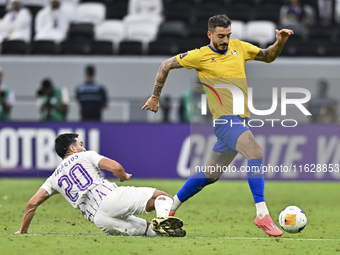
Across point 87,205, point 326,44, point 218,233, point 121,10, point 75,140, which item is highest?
point 121,10

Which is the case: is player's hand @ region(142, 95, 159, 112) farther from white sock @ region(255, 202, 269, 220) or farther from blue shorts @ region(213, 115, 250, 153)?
white sock @ region(255, 202, 269, 220)

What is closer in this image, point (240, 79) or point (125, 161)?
point (240, 79)

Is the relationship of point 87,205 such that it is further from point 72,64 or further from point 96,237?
point 72,64

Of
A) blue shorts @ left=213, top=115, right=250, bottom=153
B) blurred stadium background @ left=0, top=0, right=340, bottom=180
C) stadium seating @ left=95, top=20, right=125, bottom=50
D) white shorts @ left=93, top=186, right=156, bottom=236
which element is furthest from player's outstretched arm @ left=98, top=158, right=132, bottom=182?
stadium seating @ left=95, top=20, right=125, bottom=50

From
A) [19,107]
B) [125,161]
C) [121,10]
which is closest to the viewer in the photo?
[125,161]

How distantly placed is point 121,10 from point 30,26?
2.83 meters

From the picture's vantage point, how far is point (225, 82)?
6539 millimetres

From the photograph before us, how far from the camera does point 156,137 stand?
13.0 metres

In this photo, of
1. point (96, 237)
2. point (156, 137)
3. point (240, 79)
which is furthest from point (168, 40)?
point (96, 237)

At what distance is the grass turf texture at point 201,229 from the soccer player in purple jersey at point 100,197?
170 millimetres

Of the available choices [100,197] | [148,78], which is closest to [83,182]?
[100,197]

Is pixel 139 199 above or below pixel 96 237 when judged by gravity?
above

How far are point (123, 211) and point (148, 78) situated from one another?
33.1 ft

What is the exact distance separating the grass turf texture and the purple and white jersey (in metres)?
0.37
